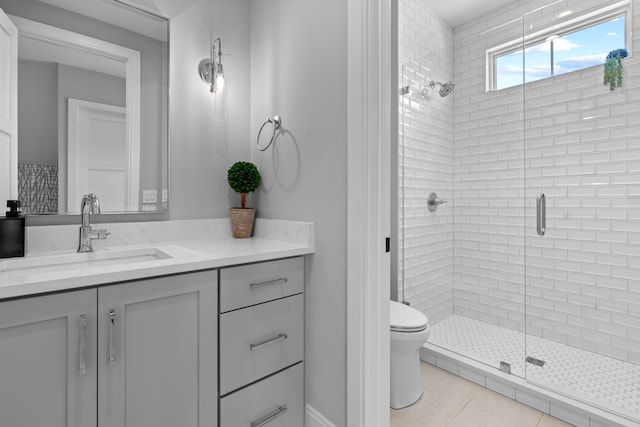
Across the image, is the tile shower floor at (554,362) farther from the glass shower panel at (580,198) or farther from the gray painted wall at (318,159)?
the gray painted wall at (318,159)

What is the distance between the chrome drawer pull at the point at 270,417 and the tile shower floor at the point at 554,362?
132 centimetres

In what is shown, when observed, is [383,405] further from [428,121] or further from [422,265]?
[428,121]

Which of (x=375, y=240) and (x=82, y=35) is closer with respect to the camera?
(x=375, y=240)

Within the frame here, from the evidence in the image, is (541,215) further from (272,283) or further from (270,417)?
(270,417)

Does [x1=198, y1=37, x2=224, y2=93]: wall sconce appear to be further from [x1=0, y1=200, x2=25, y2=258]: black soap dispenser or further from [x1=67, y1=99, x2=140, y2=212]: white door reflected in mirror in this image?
[x1=0, y1=200, x2=25, y2=258]: black soap dispenser

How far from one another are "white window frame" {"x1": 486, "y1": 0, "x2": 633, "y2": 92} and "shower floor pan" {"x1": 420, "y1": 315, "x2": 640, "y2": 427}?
1985mm

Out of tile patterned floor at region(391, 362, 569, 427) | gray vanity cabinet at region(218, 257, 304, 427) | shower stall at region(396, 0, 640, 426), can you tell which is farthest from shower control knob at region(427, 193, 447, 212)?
gray vanity cabinet at region(218, 257, 304, 427)

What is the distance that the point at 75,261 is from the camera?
125 cm

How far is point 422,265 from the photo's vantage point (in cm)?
257

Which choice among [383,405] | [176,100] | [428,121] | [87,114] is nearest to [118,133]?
[87,114]

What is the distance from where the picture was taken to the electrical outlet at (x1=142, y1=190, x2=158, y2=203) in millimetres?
1553

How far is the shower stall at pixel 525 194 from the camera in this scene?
2094 mm

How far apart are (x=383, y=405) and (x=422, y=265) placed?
145cm

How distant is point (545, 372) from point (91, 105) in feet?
9.24
